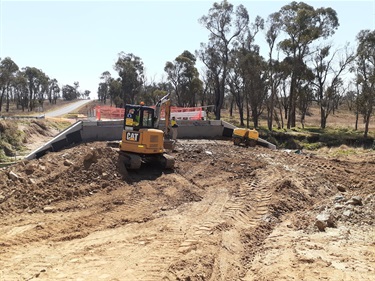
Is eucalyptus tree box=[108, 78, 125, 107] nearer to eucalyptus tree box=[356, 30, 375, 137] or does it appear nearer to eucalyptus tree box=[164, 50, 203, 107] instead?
eucalyptus tree box=[164, 50, 203, 107]

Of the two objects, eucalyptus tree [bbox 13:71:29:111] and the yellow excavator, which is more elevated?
eucalyptus tree [bbox 13:71:29:111]

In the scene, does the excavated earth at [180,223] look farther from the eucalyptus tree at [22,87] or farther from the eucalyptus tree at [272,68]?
the eucalyptus tree at [22,87]

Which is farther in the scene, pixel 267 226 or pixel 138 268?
pixel 267 226

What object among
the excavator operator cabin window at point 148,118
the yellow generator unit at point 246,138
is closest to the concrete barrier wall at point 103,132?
the yellow generator unit at point 246,138

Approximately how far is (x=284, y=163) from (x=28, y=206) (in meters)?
10.6

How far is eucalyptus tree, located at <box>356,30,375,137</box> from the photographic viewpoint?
3281 cm

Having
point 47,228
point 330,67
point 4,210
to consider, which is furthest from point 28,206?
point 330,67

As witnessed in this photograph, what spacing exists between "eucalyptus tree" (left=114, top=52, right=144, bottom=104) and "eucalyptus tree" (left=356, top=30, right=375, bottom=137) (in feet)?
102

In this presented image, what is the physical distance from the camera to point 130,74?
172ft

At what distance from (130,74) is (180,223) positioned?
46.8 m

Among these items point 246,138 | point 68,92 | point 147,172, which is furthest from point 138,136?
point 68,92

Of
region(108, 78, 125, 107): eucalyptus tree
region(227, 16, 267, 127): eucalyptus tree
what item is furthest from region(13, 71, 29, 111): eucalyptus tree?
region(227, 16, 267, 127): eucalyptus tree

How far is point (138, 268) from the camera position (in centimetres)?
581

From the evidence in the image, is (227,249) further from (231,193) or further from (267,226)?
(231,193)
